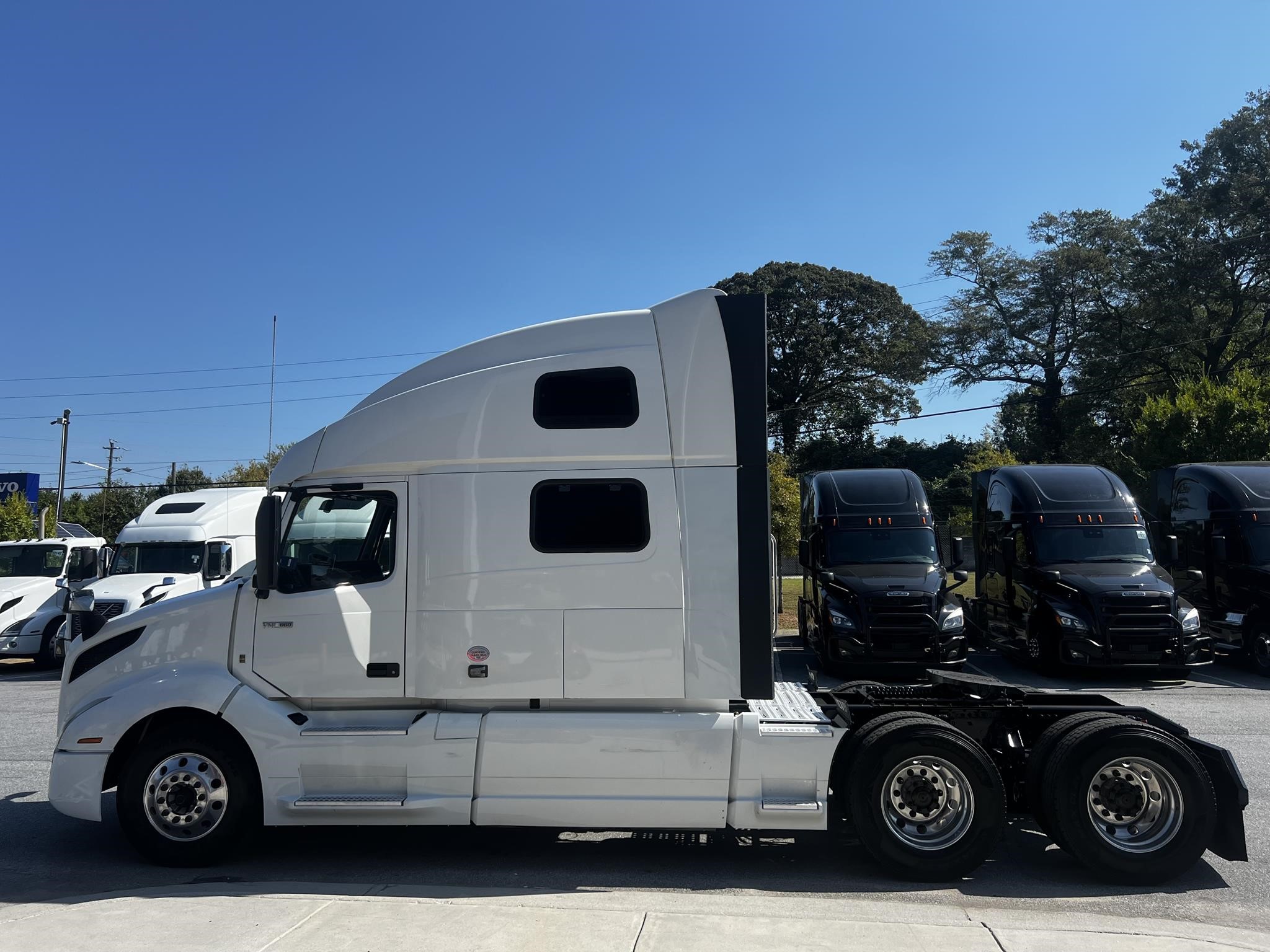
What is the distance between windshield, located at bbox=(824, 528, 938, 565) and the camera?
15008 millimetres

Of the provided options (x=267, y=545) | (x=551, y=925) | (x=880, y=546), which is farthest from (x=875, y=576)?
(x=551, y=925)

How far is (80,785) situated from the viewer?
6051 millimetres

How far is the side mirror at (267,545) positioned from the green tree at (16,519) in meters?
33.5

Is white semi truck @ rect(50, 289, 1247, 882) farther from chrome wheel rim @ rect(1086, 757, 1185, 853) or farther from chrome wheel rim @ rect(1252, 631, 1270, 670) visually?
chrome wheel rim @ rect(1252, 631, 1270, 670)

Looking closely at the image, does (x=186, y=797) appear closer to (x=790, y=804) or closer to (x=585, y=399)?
(x=585, y=399)

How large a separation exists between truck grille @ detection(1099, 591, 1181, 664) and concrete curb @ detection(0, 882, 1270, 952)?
9.00 metres

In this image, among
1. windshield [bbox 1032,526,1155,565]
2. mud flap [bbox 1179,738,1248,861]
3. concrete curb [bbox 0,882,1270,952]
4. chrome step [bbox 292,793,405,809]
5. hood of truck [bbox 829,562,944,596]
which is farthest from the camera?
windshield [bbox 1032,526,1155,565]

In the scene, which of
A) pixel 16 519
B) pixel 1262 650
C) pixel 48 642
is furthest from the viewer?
pixel 16 519

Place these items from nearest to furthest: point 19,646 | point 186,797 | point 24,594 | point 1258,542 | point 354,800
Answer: point 354,800, point 186,797, point 1258,542, point 19,646, point 24,594

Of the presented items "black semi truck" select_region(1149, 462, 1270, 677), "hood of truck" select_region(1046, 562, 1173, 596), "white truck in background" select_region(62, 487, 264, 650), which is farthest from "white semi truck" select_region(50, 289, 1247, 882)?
"black semi truck" select_region(1149, 462, 1270, 677)

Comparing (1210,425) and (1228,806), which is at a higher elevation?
(1210,425)

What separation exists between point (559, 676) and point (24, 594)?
1475cm

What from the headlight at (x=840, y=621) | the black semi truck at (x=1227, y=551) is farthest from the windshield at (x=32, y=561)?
the black semi truck at (x=1227, y=551)

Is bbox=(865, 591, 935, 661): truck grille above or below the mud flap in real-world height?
above
